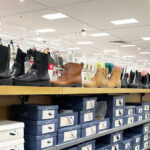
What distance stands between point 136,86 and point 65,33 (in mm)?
6608

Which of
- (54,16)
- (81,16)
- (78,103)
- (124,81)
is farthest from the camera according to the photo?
(54,16)

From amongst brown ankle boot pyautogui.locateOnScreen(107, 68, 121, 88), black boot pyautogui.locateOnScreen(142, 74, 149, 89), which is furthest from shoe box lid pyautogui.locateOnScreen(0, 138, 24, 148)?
black boot pyautogui.locateOnScreen(142, 74, 149, 89)

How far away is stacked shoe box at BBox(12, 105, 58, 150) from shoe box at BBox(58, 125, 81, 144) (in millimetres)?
69

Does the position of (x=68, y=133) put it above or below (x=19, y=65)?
below

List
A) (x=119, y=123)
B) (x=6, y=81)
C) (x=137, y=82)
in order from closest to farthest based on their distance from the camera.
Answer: (x=6, y=81)
(x=119, y=123)
(x=137, y=82)

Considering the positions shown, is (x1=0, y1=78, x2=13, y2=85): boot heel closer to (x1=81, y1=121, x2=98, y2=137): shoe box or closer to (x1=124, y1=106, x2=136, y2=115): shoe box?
(x1=81, y1=121, x2=98, y2=137): shoe box

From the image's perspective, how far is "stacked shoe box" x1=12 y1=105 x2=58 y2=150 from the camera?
5.76ft

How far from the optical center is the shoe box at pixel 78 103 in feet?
7.44

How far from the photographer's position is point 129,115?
120 inches

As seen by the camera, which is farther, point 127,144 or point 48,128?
point 127,144

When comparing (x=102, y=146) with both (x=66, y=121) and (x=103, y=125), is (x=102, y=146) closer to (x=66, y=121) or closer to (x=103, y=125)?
(x=103, y=125)

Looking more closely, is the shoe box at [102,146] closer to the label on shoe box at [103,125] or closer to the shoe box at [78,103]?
the label on shoe box at [103,125]

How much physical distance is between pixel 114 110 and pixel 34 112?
121cm

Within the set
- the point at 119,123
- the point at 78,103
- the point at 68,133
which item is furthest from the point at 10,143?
the point at 119,123
